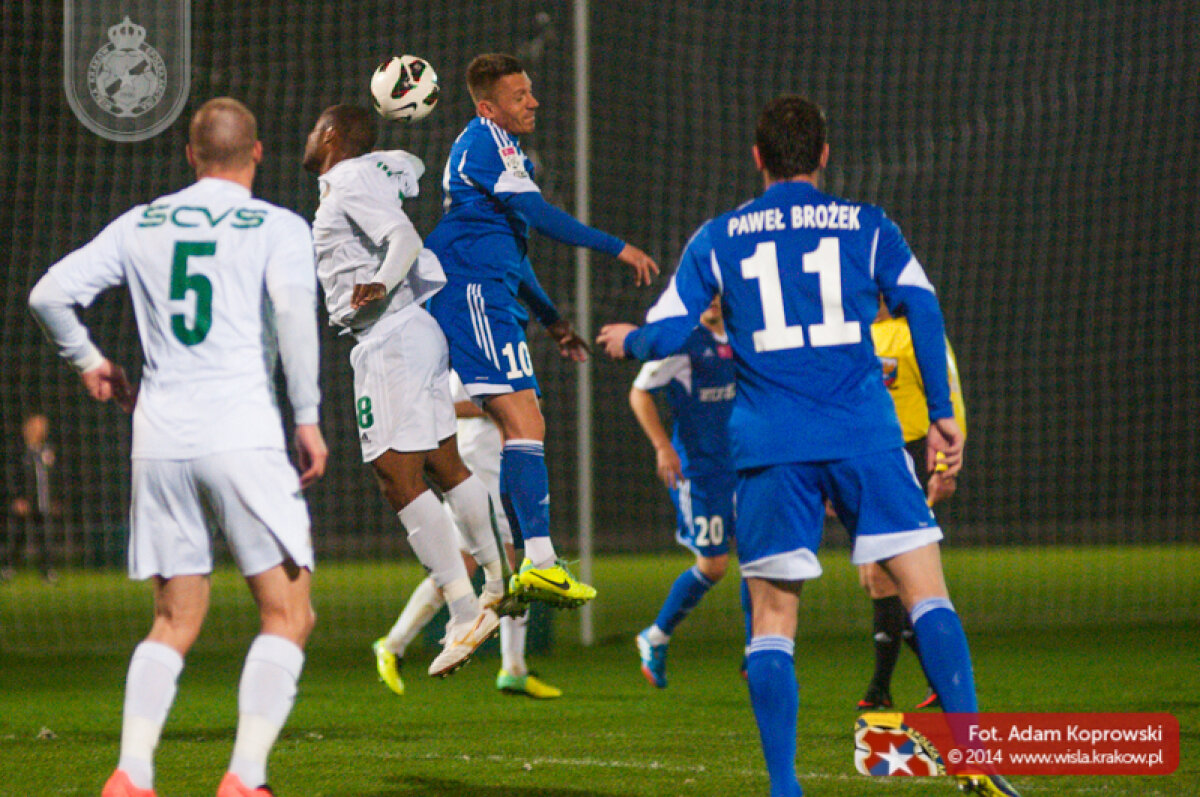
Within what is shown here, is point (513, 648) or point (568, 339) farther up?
point (568, 339)

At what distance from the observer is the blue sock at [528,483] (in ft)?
18.6

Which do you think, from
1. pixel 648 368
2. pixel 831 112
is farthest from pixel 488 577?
pixel 831 112

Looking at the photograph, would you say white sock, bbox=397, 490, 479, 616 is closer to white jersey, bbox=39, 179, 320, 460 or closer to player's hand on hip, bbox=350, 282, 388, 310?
player's hand on hip, bbox=350, 282, 388, 310

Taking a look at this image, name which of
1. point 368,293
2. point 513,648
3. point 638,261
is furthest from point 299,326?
point 513,648

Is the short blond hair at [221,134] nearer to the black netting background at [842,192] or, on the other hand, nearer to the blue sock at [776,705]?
the blue sock at [776,705]

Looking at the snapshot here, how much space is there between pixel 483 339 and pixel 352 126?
3.31 ft

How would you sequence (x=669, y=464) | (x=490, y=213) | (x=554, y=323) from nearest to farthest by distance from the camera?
(x=490, y=213), (x=554, y=323), (x=669, y=464)

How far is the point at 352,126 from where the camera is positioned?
18.6 feet

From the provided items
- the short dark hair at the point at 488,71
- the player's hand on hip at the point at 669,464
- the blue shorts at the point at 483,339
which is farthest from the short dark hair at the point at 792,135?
the player's hand on hip at the point at 669,464

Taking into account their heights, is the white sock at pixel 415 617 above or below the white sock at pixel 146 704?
below

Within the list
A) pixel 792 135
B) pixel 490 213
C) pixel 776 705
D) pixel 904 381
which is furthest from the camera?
pixel 904 381

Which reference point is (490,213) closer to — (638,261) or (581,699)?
(638,261)

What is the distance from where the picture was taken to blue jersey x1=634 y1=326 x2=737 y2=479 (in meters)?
7.66

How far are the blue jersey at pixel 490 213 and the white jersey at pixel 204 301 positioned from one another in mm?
1736
